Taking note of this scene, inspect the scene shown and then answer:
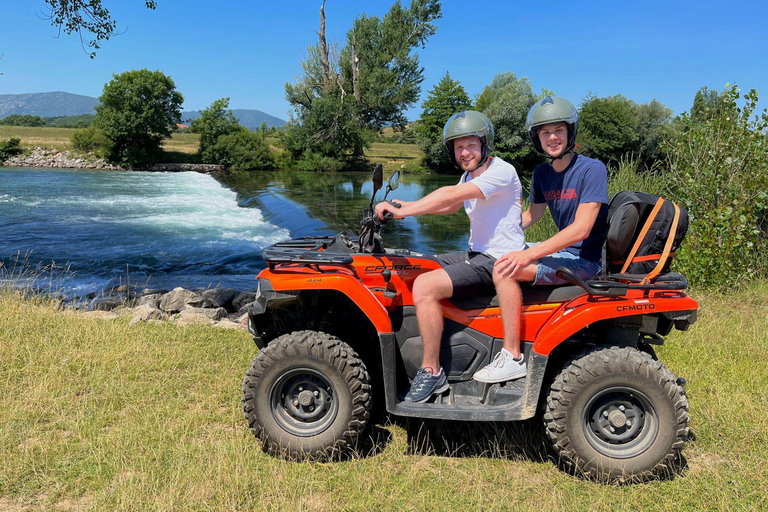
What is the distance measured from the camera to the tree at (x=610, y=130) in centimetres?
5594

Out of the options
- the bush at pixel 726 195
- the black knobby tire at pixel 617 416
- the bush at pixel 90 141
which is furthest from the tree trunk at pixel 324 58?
the black knobby tire at pixel 617 416

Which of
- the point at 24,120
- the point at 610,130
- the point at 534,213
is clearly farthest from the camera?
the point at 24,120

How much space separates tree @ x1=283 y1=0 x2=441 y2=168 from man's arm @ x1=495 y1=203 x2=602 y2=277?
51.0 metres

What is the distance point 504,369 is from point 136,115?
54432mm

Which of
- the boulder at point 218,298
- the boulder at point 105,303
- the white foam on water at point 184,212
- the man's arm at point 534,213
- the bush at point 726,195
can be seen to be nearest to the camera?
the man's arm at point 534,213

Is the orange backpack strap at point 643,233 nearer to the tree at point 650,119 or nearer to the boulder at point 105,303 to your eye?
the boulder at point 105,303

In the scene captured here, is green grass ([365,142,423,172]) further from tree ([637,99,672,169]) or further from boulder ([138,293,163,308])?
boulder ([138,293,163,308])

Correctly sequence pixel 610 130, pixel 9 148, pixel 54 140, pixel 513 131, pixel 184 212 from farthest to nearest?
1. pixel 610 130
2. pixel 54 140
3. pixel 9 148
4. pixel 513 131
5. pixel 184 212

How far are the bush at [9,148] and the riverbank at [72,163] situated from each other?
0.56 m

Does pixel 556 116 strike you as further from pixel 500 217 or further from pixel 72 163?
pixel 72 163

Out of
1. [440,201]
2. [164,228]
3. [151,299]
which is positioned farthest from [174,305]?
[164,228]

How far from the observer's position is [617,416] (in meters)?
3.34

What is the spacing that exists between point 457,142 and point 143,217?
1949 centimetres

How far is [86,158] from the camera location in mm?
48094
